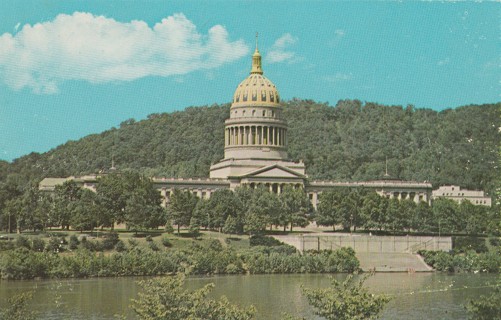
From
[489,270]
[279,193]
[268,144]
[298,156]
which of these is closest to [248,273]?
[489,270]

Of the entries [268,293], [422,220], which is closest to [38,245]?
[268,293]

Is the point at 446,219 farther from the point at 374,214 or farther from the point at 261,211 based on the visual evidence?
the point at 261,211

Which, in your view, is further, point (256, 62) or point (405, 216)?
point (256, 62)

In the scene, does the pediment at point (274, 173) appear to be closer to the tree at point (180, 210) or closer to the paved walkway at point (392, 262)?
the tree at point (180, 210)

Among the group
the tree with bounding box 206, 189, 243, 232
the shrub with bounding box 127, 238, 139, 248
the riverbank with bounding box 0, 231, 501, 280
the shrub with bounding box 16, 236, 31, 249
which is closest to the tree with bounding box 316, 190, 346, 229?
the tree with bounding box 206, 189, 243, 232

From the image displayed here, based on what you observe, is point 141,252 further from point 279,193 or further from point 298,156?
point 298,156

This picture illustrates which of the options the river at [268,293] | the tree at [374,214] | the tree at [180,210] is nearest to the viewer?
the river at [268,293]

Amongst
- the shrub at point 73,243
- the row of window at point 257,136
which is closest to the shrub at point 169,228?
the shrub at point 73,243
